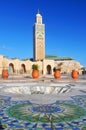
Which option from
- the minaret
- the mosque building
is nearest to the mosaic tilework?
the mosque building

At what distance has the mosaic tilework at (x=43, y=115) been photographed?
3.03 meters

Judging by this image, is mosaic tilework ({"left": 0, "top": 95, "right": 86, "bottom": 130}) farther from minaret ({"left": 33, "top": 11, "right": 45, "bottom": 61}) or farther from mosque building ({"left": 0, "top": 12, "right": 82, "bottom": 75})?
minaret ({"left": 33, "top": 11, "right": 45, "bottom": 61})

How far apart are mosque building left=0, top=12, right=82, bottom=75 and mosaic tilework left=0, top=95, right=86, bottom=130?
17540 mm

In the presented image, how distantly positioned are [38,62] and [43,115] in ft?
81.7

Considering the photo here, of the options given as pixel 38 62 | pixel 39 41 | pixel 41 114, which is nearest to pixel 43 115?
pixel 41 114

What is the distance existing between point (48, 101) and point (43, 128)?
1683 millimetres

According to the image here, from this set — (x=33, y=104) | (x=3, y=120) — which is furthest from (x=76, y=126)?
(x=33, y=104)

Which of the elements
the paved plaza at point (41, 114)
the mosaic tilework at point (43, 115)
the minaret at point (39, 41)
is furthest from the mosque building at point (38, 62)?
the mosaic tilework at point (43, 115)

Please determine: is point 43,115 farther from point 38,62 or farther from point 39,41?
point 39,41

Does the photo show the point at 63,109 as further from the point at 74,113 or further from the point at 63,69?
the point at 63,69

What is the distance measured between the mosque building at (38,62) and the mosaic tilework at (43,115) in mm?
17540

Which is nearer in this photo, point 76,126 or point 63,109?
point 76,126

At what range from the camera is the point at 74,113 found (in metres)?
3.73

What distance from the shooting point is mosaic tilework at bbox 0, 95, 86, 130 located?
9.95ft
